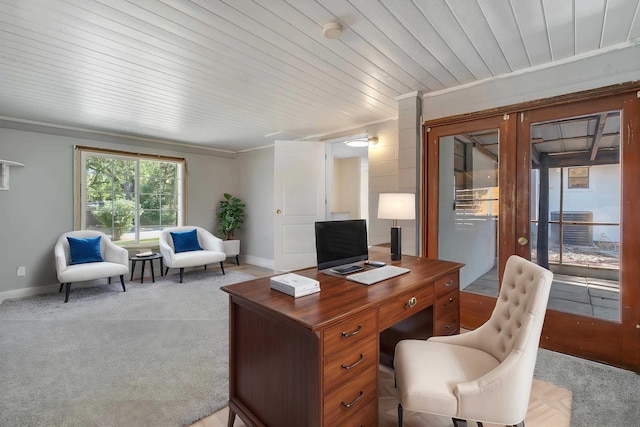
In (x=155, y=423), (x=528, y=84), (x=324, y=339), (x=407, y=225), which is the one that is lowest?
(x=155, y=423)

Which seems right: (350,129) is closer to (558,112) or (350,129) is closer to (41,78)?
(558,112)

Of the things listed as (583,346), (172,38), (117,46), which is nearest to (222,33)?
(172,38)

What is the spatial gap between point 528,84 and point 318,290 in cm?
258

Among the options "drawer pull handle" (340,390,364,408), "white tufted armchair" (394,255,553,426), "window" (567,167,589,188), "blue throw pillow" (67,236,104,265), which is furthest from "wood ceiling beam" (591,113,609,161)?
"blue throw pillow" (67,236,104,265)

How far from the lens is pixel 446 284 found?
2.05 metres

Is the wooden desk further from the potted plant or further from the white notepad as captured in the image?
the potted plant

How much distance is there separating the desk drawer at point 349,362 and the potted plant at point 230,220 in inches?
192

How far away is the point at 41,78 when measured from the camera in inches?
107

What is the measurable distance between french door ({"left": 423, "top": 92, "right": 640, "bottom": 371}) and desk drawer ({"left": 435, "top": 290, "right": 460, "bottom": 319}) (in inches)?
36.8

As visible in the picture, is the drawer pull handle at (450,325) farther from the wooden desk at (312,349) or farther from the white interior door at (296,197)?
the white interior door at (296,197)

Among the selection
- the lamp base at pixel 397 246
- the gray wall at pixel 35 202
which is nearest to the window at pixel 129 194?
the gray wall at pixel 35 202

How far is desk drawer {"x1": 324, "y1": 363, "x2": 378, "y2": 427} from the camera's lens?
119 cm

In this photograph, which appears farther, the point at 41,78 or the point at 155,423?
the point at 41,78

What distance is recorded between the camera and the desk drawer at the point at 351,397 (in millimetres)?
1192
